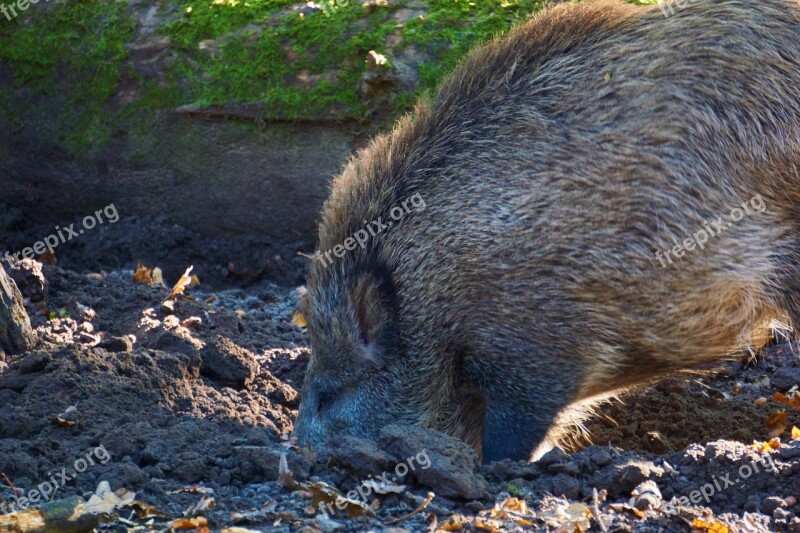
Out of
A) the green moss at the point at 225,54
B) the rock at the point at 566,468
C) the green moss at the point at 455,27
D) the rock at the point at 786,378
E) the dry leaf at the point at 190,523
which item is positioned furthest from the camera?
the green moss at the point at 225,54

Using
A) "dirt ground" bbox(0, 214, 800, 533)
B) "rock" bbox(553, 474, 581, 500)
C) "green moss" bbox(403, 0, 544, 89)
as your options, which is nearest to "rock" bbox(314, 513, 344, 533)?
A: "dirt ground" bbox(0, 214, 800, 533)

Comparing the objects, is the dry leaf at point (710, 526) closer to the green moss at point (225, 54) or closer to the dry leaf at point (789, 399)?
the dry leaf at point (789, 399)

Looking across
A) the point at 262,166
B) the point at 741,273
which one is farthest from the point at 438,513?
the point at 262,166

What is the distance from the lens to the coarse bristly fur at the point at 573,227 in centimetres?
452

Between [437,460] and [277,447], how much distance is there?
26.8 inches

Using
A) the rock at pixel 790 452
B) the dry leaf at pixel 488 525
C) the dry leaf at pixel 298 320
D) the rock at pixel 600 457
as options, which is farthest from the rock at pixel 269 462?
the dry leaf at pixel 298 320

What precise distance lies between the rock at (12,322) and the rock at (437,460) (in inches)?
85.9

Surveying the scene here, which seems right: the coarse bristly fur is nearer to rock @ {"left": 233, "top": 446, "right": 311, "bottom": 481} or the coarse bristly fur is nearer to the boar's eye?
the boar's eye

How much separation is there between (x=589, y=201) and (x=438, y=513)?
1.67 metres

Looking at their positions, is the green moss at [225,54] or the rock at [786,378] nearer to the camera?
the rock at [786,378]

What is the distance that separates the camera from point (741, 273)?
4.60 metres

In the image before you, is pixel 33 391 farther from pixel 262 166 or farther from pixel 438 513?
pixel 262 166

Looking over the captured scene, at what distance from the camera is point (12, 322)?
515cm

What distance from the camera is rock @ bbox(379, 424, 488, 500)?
3619 millimetres
